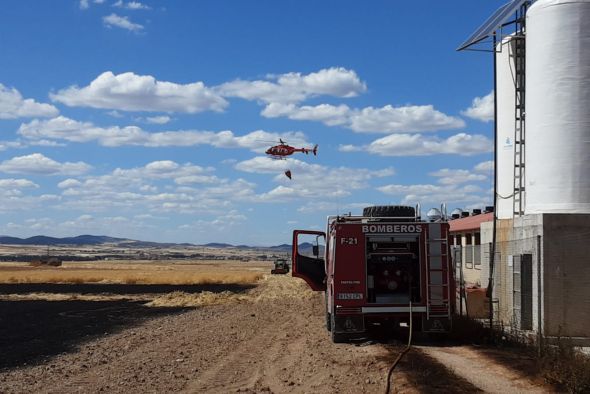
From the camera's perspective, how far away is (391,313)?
17422 mm

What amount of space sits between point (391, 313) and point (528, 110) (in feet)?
25.6

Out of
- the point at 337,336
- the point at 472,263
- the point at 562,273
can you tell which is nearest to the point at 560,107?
the point at 562,273

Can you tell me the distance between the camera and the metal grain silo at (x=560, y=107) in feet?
65.0

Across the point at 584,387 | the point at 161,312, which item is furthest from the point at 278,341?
the point at 161,312

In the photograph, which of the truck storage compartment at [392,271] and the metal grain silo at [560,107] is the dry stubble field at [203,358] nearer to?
the truck storage compartment at [392,271]

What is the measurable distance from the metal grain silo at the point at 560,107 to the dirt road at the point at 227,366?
6841 millimetres

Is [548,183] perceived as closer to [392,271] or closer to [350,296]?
[392,271]

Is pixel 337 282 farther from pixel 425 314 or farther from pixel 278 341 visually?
pixel 278 341

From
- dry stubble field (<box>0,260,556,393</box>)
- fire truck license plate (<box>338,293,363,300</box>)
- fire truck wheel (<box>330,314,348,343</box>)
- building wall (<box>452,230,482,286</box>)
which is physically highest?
building wall (<box>452,230,482,286</box>)

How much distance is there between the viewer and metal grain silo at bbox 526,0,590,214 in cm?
1980

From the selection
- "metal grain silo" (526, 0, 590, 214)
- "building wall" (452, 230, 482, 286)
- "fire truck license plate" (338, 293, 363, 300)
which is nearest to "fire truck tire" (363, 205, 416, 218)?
"fire truck license plate" (338, 293, 363, 300)

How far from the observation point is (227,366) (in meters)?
15.2

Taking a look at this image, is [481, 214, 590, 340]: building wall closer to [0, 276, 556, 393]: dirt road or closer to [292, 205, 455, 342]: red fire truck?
[292, 205, 455, 342]: red fire truck

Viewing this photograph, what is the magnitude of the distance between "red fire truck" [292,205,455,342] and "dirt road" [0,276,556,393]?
38.2 inches
